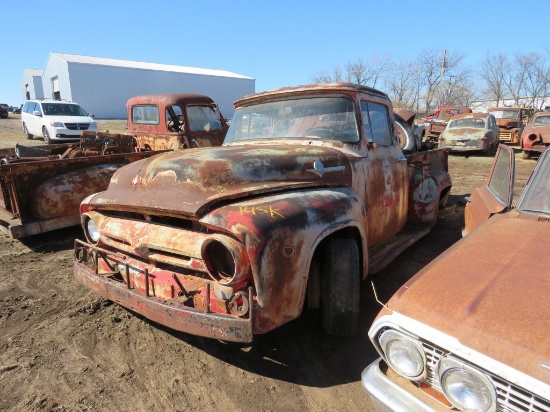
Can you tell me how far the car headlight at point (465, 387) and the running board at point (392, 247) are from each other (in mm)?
1751

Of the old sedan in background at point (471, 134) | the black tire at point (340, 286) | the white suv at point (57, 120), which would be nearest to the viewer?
the black tire at point (340, 286)

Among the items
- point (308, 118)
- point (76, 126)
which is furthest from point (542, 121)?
point (76, 126)

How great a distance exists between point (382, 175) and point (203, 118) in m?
6.05

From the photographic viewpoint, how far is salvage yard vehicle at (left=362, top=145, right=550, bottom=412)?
1.33 meters

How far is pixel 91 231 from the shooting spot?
327cm

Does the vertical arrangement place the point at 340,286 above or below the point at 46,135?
below

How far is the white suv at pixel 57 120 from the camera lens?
52.3ft

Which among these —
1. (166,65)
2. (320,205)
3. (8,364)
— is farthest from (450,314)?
(166,65)

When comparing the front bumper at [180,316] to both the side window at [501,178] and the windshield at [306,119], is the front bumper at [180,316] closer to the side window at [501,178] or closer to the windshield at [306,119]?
the windshield at [306,119]

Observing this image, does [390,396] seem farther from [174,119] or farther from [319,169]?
[174,119]

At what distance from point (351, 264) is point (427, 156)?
3.19m

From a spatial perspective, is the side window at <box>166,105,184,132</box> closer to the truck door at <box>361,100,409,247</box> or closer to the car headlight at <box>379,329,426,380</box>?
the truck door at <box>361,100,409,247</box>

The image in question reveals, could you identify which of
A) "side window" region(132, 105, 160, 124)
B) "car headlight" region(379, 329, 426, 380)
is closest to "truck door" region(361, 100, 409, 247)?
"car headlight" region(379, 329, 426, 380)

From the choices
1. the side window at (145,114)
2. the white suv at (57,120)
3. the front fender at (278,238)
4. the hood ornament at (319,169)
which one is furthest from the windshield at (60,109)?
the front fender at (278,238)
